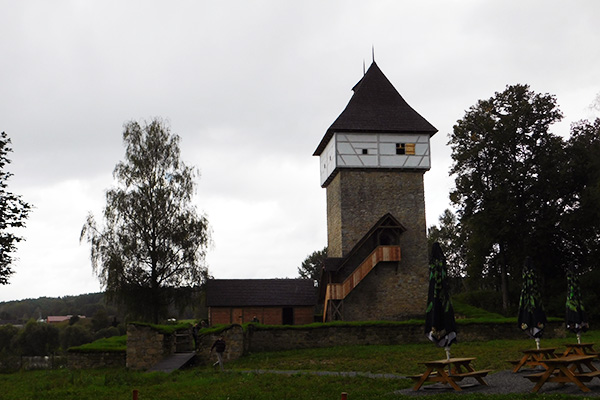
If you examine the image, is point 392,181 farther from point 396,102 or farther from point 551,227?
point 551,227

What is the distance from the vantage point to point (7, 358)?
26.9 metres

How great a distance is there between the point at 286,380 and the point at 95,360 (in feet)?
37.5

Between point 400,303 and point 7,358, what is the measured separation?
18695 mm

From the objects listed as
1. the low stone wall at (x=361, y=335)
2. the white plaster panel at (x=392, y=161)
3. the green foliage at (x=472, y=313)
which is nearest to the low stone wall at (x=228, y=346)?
the low stone wall at (x=361, y=335)

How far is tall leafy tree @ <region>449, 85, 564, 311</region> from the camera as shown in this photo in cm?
3581

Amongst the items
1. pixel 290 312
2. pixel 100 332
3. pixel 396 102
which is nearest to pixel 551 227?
pixel 396 102

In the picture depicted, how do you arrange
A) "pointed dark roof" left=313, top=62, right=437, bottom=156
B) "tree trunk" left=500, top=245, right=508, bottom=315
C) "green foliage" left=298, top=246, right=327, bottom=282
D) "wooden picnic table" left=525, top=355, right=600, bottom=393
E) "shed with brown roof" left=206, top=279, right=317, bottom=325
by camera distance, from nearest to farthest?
"wooden picnic table" left=525, top=355, right=600, bottom=393 → "shed with brown roof" left=206, top=279, right=317, bottom=325 → "pointed dark roof" left=313, top=62, right=437, bottom=156 → "tree trunk" left=500, top=245, right=508, bottom=315 → "green foliage" left=298, top=246, right=327, bottom=282

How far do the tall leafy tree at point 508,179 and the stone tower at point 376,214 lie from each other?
4.28 m

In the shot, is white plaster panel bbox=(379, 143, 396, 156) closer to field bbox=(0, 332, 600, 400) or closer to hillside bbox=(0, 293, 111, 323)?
field bbox=(0, 332, 600, 400)

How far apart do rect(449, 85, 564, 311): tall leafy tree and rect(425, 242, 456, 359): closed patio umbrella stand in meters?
23.3

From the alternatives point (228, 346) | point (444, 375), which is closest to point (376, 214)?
point (228, 346)

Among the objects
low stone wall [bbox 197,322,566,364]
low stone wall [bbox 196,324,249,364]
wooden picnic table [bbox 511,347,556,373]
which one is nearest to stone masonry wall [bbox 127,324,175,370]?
low stone wall [bbox 196,324,249,364]

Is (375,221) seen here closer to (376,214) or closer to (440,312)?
(376,214)

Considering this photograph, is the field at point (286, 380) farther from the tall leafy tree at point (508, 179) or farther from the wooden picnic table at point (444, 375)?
the tall leafy tree at point (508, 179)
